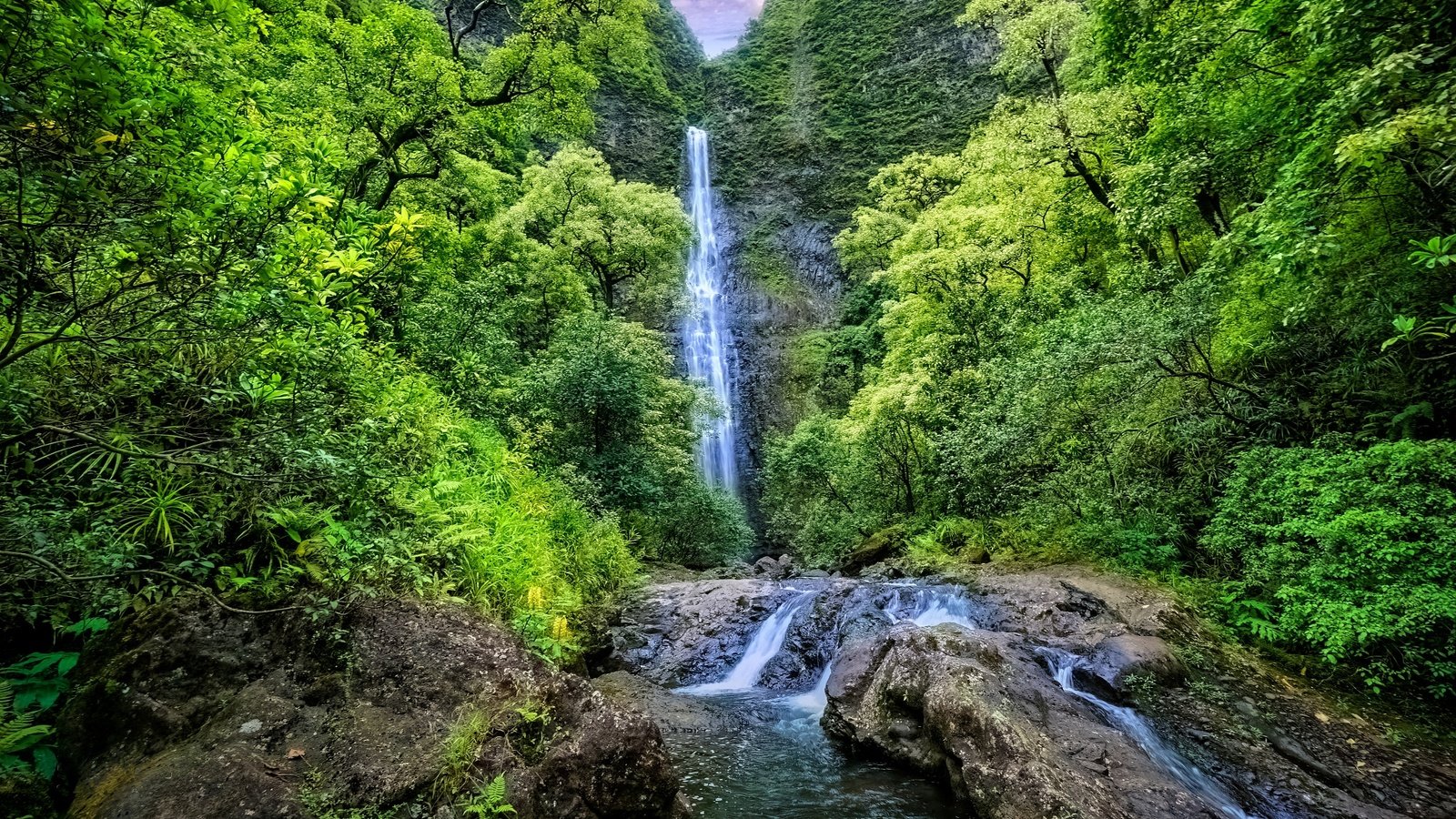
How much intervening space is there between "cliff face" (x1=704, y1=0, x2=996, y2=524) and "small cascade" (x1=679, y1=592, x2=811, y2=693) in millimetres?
21784

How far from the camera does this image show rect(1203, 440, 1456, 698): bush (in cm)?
498

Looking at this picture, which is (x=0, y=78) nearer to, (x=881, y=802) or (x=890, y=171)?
(x=881, y=802)

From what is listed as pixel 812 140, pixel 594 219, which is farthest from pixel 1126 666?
pixel 812 140

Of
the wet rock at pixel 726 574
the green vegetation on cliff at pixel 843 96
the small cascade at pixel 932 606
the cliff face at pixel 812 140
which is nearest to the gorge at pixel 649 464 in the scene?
the small cascade at pixel 932 606

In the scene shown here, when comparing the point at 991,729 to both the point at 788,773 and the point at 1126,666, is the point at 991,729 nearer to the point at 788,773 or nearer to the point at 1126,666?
the point at 788,773

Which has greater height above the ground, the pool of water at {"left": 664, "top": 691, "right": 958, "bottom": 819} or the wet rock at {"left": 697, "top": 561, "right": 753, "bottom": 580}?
the wet rock at {"left": 697, "top": 561, "right": 753, "bottom": 580}

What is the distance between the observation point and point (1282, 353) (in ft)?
24.3

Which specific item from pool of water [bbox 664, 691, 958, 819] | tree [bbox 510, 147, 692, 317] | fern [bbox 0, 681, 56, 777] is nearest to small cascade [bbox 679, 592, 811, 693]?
pool of water [bbox 664, 691, 958, 819]

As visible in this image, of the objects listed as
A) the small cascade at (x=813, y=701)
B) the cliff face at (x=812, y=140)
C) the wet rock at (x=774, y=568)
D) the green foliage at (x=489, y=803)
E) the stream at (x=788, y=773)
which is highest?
the cliff face at (x=812, y=140)

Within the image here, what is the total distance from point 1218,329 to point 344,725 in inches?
409

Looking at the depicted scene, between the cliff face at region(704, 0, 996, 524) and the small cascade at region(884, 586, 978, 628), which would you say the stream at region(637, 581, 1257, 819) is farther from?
the cliff face at region(704, 0, 996, 524)

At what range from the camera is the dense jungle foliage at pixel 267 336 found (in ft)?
8.04

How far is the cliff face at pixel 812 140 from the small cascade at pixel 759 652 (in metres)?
21.8

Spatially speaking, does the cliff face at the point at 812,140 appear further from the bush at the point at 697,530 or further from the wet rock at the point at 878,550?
the wet rock at the point at 878,550
